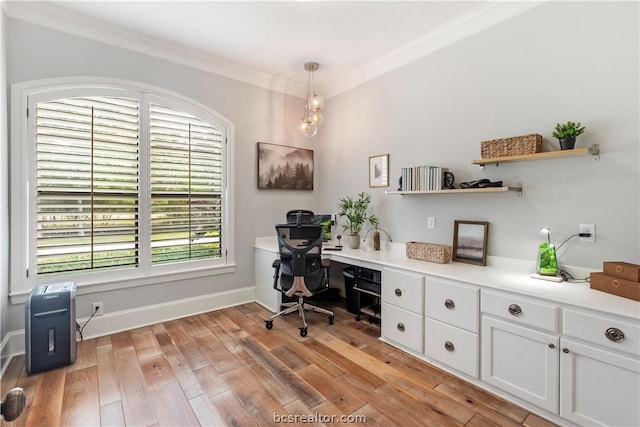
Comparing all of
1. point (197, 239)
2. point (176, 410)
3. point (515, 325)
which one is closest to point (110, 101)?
point (197, 239)

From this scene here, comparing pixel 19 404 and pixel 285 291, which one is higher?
pixel 19 404

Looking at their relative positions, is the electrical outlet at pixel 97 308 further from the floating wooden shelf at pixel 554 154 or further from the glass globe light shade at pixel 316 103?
the floating wooden shelf at pixel 554 154

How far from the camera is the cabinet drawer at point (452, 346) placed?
2053mm

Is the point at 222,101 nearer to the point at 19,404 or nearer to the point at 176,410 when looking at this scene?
the point at 176,410

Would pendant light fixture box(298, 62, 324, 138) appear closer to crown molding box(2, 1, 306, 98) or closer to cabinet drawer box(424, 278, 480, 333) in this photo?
crown molding box(2, 1, 306, 98)

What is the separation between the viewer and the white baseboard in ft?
7.90

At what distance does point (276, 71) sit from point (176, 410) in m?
3.52

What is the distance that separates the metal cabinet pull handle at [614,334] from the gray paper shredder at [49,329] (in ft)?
11.5

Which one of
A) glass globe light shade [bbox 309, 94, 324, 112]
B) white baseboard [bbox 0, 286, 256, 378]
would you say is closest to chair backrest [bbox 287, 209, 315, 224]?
white baseboard [bbox 0, 286, 256, 378]

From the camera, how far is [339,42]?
2996 mm

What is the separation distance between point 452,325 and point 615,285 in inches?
37.8

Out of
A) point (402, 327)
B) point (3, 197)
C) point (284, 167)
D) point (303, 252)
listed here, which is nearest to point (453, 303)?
point (402, 327)

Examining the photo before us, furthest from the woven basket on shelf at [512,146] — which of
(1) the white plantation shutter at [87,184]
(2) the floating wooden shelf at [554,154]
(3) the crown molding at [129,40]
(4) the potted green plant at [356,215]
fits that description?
(1) the white plantation shutter at [87,184]

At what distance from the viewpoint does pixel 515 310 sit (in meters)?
1.84
